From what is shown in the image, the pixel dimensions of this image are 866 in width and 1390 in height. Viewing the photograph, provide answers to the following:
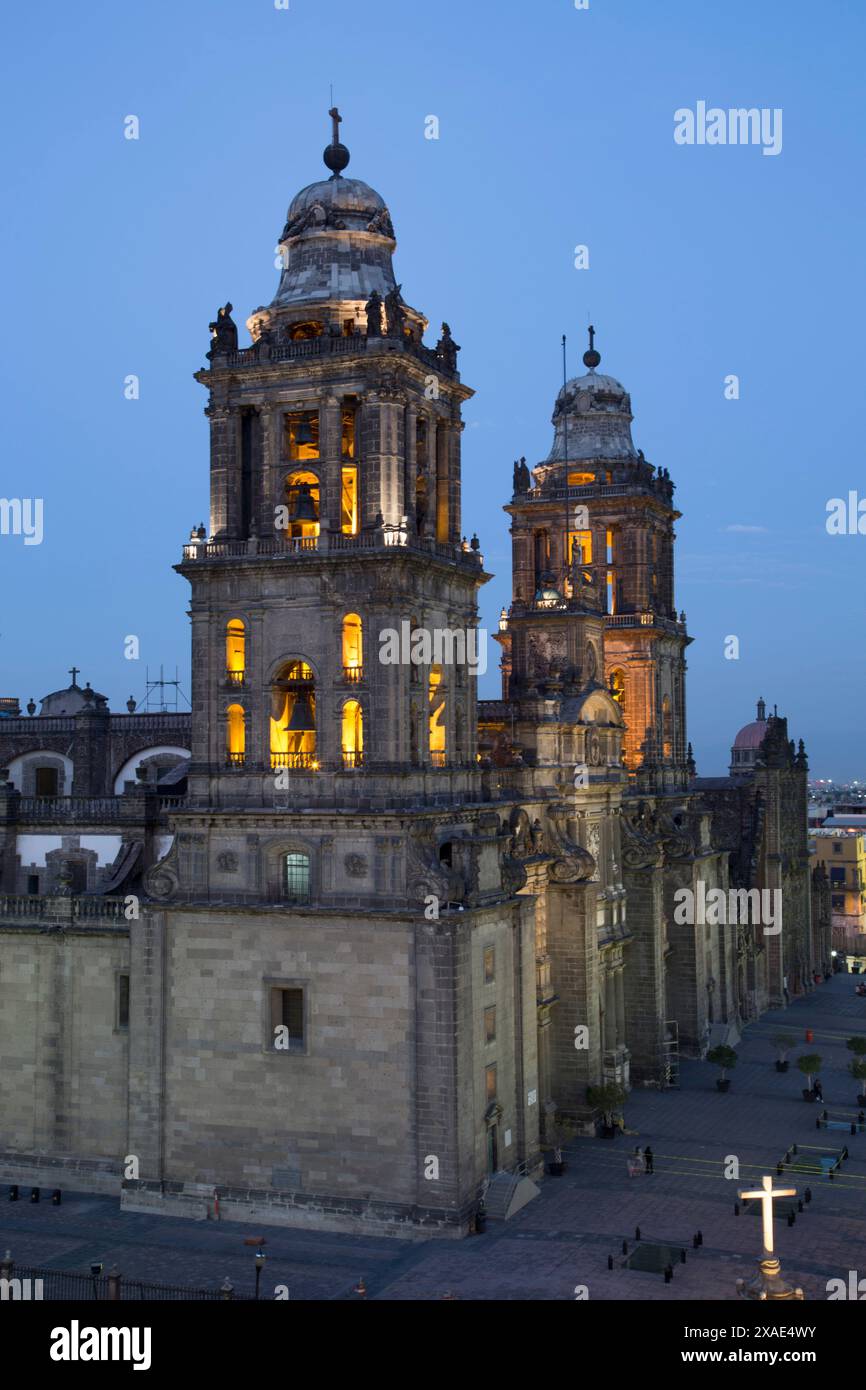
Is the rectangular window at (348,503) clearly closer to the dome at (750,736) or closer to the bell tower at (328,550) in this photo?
the bell tower at (328,550)

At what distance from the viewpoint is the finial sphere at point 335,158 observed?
55.2m

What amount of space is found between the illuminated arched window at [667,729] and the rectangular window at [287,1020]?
1565 inches

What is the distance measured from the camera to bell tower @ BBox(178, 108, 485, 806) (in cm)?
4959

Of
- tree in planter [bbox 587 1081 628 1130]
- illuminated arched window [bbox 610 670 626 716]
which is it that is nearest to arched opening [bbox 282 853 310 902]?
tree in planter [bbox 587 1081 628 1130]

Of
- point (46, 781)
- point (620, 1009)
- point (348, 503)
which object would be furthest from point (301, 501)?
point (620, 1009)

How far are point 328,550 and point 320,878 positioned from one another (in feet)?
36.5

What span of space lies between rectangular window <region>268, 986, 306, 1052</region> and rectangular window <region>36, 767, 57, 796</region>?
2876 cm

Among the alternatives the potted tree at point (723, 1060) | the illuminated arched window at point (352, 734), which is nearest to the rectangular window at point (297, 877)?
the illuminated arched window at point (352, 734)

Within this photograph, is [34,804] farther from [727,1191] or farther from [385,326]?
[727,1191]

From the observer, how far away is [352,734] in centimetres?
5003

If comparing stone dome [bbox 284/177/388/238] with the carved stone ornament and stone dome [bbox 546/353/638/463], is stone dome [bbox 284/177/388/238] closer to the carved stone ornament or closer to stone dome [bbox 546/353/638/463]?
the carved stone ornament

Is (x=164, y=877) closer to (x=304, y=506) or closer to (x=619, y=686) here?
(x=304, y=506)
